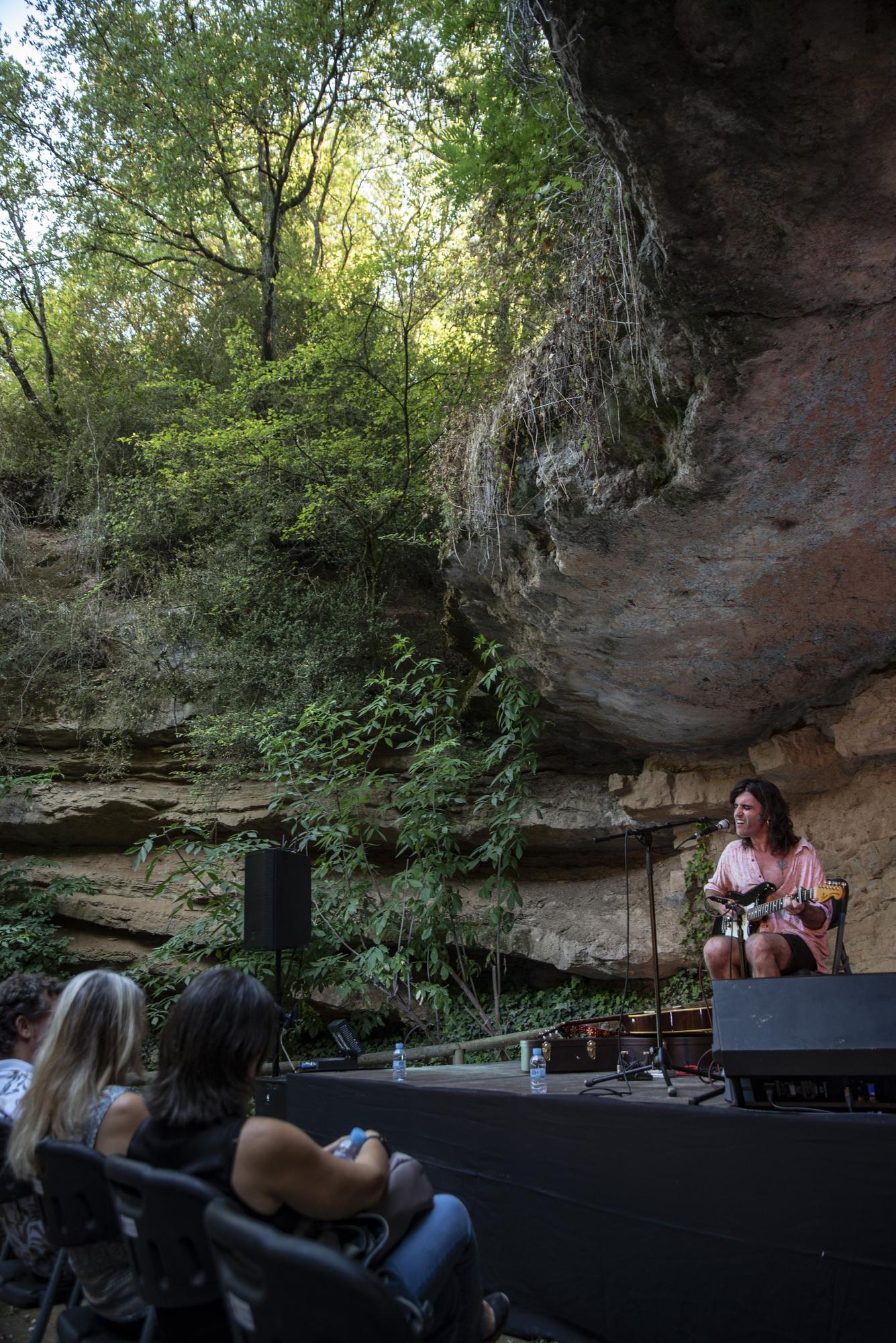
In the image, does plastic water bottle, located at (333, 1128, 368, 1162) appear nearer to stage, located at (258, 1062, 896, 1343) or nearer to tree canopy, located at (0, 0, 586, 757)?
stage, located at (258, 1062, 896, 1343)

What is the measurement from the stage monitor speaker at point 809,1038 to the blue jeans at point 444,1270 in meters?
0.85

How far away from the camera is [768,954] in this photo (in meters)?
3.24

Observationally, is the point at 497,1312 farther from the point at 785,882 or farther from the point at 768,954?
the point at 785,882

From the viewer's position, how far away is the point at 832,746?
5.16 meters

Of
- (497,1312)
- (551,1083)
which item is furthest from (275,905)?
(497,1312)

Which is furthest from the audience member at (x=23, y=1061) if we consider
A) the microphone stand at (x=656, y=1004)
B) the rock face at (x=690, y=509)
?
the rock face at (x=690, y=509)

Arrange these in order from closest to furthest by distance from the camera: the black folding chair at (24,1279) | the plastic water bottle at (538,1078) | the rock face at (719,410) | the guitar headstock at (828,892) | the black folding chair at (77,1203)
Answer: the black folding chair at (77,1203) → the black folding chair at (24,1279) → the rock face at (719,410) → the plastic water bottle at (538,1078) → the guitar headstock at (828,892)

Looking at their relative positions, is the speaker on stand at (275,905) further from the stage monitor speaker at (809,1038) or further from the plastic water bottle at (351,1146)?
the plastic water bottle at (351,1146)

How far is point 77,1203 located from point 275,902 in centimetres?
273

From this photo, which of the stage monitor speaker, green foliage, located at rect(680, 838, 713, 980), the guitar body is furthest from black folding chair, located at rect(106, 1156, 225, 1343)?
green foliage, located at rect(680, 838, 713, 980)

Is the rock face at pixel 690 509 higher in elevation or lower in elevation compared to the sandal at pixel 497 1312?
higher

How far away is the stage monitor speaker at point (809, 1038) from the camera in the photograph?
2244 millimetres

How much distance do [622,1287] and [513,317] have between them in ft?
13.7

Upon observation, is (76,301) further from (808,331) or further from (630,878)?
(808,331)
